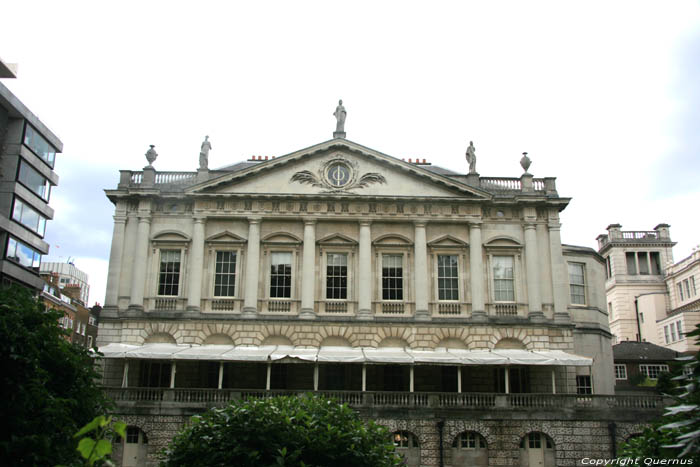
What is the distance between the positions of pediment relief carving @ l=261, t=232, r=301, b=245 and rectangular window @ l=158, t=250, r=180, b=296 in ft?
15.7

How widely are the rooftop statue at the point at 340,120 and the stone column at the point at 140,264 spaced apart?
11.2 metres

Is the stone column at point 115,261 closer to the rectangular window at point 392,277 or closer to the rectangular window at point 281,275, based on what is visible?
the rectangular window at point 281,275

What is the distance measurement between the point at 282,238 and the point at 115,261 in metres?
8.85

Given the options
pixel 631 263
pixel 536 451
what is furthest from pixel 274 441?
pixel 631 263

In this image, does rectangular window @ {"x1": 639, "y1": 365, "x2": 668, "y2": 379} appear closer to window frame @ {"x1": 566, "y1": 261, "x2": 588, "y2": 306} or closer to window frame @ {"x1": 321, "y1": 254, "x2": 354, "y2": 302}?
window frame @ {"x1": 566, "y1": 261, "x2": 588, "y2": 306}

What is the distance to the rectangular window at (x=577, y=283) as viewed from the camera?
121 ft

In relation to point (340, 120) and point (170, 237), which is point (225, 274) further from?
point (340, 120)

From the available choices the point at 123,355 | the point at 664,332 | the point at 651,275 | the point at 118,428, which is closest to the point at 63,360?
the point at 118,428

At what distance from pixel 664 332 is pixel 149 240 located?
4462 cm

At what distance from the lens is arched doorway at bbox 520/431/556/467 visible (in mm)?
27969

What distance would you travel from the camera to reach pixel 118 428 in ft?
16.7

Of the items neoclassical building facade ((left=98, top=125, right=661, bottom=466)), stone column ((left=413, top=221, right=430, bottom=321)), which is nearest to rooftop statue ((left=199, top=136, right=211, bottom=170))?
neoclassical building facade ((left=98, top=125, right=661, bottom=466))

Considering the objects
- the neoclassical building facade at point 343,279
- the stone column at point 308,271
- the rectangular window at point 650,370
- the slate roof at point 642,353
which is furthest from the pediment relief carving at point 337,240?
the rectangular window at point 650,370

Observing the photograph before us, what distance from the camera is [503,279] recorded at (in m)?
34.8
